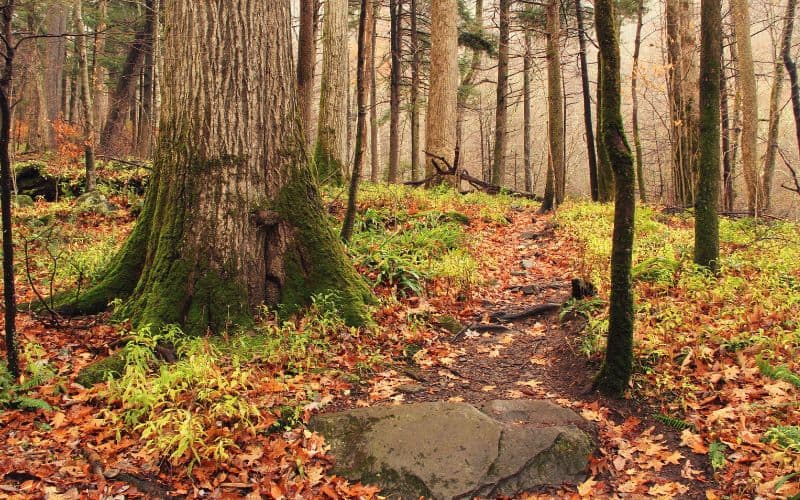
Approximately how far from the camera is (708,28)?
19.4 feet

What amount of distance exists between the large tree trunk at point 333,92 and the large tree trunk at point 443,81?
2.50 m

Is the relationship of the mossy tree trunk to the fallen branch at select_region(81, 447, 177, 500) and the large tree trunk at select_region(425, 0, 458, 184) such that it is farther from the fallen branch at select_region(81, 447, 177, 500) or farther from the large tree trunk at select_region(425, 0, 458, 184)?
the large tree trunk at select_region(425, 0, 458, 184)

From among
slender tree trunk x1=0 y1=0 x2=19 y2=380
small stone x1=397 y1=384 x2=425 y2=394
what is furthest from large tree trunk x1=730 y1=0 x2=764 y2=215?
slender tree trunk x1=0 y1=0 x2=19 y2=380

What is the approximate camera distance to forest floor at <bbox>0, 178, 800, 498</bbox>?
3449 mm

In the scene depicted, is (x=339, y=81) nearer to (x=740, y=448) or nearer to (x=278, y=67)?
(x=278, y=67)

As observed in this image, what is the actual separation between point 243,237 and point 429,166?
9437mm

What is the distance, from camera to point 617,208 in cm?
421

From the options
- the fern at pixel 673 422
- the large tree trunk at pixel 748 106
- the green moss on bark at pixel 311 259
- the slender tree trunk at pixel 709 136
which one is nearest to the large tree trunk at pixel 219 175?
the green moss on bark at pixel 311 259

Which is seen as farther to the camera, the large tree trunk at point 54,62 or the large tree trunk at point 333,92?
the large tree trunk at point 54,62

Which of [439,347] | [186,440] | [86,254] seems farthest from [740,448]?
[86,254]

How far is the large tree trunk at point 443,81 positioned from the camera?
13.4 metres

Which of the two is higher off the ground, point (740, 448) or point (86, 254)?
point (86, 254)

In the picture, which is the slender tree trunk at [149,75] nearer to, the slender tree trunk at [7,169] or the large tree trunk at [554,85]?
the large tree trunk at [554,85]

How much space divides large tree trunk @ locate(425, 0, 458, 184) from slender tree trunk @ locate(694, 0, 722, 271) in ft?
25.3
